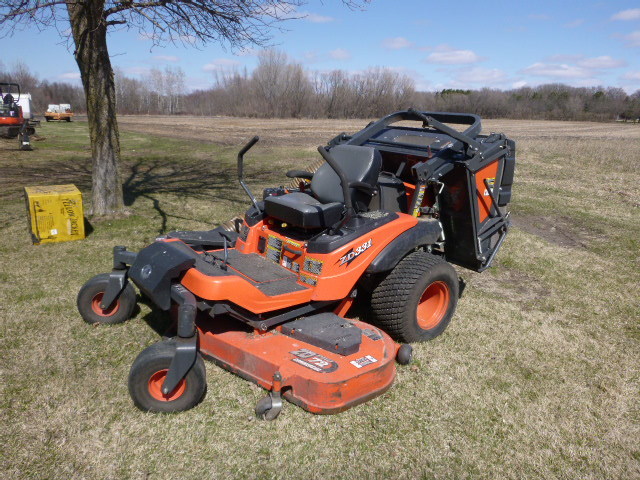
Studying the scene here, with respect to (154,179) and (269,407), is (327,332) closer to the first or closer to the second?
(269,407)

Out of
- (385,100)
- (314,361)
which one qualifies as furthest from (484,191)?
(385,100)

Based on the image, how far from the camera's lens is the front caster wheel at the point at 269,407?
3.15 m

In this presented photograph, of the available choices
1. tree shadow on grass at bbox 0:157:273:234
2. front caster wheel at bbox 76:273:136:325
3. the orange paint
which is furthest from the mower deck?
tree shadow on grass at bbox 0:157:273:234

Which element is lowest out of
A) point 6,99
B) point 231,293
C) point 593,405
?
point 593,405

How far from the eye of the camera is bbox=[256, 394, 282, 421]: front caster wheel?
10.3 ft

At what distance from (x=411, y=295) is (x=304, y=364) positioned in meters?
1.15

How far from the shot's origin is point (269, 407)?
10.3 ft

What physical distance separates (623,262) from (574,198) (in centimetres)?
415

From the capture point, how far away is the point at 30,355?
151 inches

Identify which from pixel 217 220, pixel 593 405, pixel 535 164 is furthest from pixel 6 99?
pixel 593 405

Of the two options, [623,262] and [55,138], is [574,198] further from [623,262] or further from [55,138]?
[55,138]

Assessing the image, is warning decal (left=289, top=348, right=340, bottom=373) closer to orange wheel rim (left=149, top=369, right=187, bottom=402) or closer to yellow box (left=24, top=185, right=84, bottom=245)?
orange wheel rim (left=149, top=369, right=187, bottom=402)

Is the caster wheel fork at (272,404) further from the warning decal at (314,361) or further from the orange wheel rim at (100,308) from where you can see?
the orange wheel rim at (100,308)

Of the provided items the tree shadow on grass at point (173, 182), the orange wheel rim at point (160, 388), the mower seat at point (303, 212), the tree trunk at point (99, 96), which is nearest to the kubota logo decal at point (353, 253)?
the mower seat at point (303, 212)
